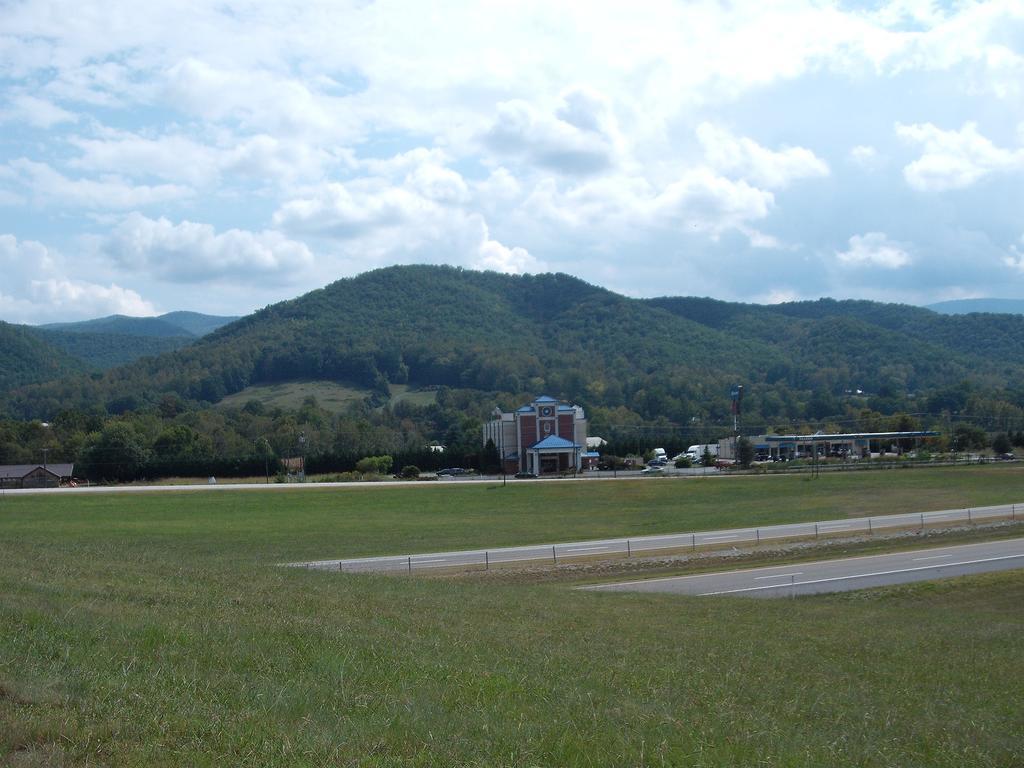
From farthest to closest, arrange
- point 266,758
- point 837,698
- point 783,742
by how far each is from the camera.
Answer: point 837,698
point 783,742
point 266,758

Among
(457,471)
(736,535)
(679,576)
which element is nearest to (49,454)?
(457,471)

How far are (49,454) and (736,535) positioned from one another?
110 meters

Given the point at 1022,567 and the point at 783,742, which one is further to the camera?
the point at 1022,567

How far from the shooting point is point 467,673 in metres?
10.7

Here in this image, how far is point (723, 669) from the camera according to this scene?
43.2ft

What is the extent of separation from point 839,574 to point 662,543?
12.6 meters

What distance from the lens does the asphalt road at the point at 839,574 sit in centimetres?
2855

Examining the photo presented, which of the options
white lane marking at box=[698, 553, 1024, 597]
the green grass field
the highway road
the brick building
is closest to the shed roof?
the brick building

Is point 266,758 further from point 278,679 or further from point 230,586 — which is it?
point 230,586

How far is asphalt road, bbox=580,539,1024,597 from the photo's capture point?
28547 mm

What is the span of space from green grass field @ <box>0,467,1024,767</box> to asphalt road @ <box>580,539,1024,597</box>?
117 inches

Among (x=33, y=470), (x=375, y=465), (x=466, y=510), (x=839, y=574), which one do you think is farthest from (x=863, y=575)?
(x=33, y=470)

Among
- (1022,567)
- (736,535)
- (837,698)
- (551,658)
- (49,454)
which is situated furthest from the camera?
(49,454)

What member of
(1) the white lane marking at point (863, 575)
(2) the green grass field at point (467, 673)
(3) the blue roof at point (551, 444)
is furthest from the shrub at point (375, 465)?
(2) the green grass field at point (467, 673)
